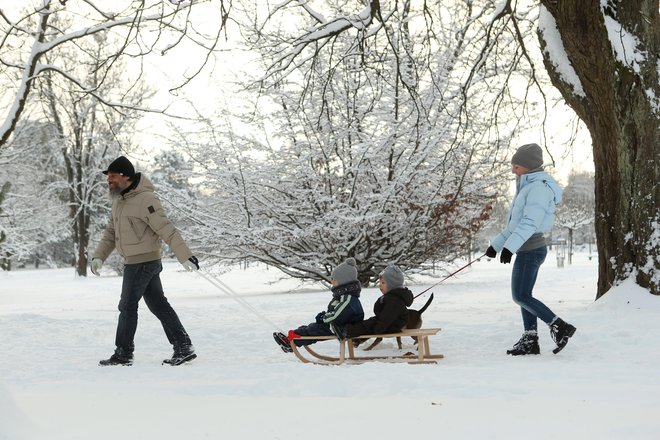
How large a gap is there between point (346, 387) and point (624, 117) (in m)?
5.16

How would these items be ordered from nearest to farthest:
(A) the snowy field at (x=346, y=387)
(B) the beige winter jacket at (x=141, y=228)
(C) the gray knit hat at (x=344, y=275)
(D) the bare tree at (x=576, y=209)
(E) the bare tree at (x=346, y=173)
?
(A) the snowy field at (x=346, y=387)
(B) the beige winter jacket at (x=141, y=228)
(C) the gray knit hat at (x=344, y=275)
(E) the bare tree at (x=346, y=173)
(D) the bare tree at (x=576, y=209)

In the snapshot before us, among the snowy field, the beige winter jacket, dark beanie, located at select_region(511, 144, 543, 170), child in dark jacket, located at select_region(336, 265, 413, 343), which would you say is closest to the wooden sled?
child in dark jacket, located at select_region(336, 265, 413, 343)

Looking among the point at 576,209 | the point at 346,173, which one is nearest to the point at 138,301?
the point at 346,173

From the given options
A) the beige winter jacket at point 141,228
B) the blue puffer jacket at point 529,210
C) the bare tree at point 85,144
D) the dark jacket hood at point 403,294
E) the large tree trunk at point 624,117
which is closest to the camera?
the blue puffer jacket at point 529,210

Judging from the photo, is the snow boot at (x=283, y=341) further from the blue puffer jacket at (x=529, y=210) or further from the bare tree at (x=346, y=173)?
the bare tree at (x=346, y=173)

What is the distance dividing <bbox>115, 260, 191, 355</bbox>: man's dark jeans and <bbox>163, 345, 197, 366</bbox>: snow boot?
0.03 meters

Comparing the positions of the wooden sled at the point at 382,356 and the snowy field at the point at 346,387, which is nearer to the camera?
the snowy field at the point at 346,387

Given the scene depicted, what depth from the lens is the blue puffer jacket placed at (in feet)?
18.7

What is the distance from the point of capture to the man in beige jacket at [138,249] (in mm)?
5953

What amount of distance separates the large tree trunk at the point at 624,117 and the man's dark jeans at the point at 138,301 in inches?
196

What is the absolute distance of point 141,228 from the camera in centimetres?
600

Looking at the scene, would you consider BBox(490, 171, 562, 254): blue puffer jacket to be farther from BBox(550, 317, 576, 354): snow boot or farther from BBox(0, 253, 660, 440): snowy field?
BBox(0, 253, 660, 440): snowy field

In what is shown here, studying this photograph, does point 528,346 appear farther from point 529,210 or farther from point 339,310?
point 339,310

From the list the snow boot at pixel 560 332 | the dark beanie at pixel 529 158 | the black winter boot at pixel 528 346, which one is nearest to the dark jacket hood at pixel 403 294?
the black winter boot at pixel 528 346
